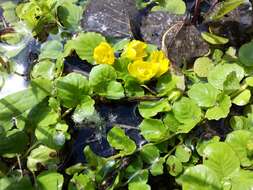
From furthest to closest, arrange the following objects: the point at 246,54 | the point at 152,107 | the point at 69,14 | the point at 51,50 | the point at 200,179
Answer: the point at 69,14
the point at 51,50
the point at 246,54
the point at 152,107
the point at 200,179

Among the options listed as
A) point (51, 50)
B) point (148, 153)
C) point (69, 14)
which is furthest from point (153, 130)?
point (69, 14)

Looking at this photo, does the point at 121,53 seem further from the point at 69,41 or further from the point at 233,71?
the point at 233,71

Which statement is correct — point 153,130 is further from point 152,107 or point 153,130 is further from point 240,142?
point 240,142

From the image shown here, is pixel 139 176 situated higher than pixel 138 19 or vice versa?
pixel 138 19

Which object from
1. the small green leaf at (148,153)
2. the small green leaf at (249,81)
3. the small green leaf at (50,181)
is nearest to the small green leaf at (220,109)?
the small green leaf at (249,81)

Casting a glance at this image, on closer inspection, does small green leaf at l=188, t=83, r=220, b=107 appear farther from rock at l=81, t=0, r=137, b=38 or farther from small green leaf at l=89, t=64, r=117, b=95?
rock at l=81, t=0, r=137, b=38

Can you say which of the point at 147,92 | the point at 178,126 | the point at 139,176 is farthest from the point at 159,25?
the point at 139,176

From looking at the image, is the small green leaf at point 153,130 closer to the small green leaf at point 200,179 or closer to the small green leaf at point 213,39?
the small green leaf at point 200,179
